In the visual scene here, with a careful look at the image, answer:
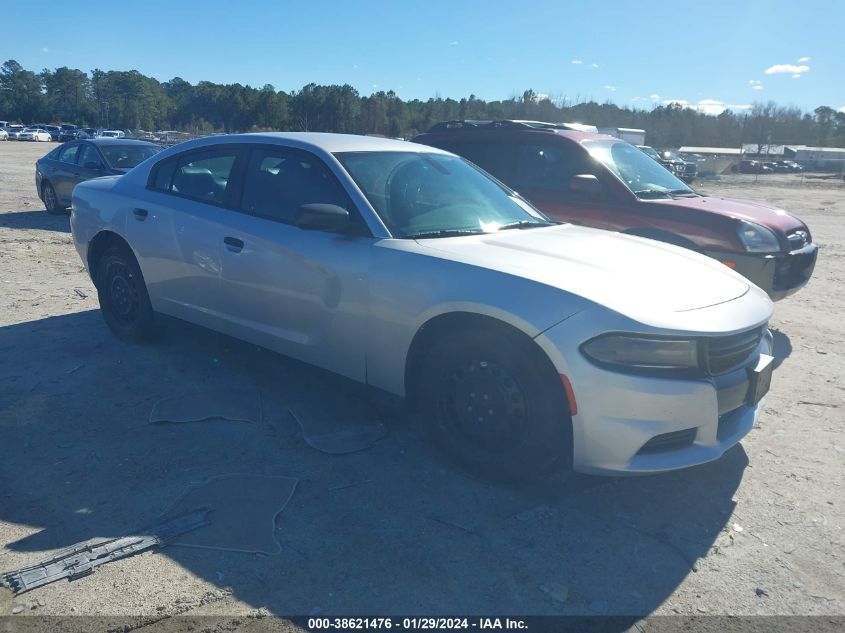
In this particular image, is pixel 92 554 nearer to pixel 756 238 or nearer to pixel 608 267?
pixel 608 267

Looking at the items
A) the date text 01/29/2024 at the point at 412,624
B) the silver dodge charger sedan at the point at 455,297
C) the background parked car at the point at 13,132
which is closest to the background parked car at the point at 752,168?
the silver dodge charger sedan at the point at 455,297

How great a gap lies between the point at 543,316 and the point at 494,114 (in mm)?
46241

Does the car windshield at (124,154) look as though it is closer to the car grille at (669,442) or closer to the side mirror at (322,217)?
the side mirror at (322,217)

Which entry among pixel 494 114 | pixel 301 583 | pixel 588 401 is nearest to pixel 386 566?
pixel 301 583

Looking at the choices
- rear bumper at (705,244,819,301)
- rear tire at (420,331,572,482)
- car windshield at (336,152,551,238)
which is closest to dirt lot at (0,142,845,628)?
rear tire at (420,331,572,482)

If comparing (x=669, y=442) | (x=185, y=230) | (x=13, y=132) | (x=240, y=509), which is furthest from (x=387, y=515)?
(x=13, y=132)

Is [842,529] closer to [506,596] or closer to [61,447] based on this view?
[506,596]

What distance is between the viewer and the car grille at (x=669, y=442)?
3.19 metres

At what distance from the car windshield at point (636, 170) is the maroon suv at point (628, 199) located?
15mm

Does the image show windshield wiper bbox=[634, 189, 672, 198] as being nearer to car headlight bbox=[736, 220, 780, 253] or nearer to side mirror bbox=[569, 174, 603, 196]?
side mirror bbox=[569, 174, 603, 196]

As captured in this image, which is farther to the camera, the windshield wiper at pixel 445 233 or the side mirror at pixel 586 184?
the side mirror at pixel 586 184

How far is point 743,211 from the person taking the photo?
21.9 feet

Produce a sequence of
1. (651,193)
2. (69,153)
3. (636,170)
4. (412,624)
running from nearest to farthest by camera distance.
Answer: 1. (412,624)
2. (651,193)
3. (636,170)
4. (69,153)

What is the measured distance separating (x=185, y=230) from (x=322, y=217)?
58.5 inches
